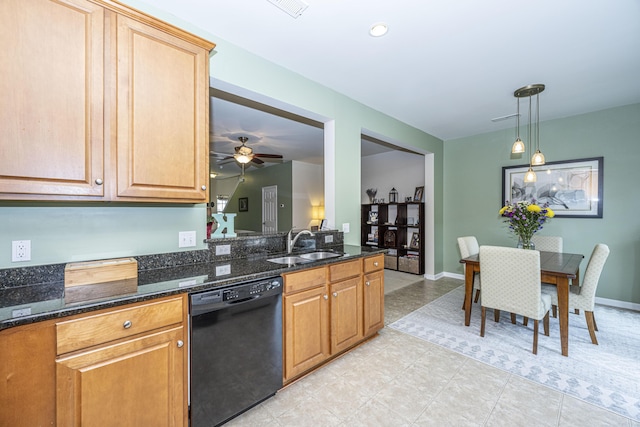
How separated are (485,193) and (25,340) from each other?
5415 mm

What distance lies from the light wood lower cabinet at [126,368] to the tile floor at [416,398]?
1.73 ft

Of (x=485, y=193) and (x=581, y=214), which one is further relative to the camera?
(x=485, y=193)

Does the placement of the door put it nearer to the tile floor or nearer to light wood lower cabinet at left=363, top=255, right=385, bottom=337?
light wood lower cabinet at left=363, top=255, right=385, bottom=337

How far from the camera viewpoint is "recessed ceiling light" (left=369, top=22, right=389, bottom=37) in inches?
78.3

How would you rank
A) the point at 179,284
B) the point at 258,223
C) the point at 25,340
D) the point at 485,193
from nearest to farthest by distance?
the point at 25,340 < the point at 179,284 < the point at 485,193 < the point at 258,223

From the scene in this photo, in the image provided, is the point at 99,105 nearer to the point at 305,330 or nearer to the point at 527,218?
the point at 305,330

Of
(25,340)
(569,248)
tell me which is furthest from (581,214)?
(25,340)

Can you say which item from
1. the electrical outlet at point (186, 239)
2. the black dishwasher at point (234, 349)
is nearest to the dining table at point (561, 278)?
the black dishwasher at point (234, 349)

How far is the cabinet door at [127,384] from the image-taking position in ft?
3.64

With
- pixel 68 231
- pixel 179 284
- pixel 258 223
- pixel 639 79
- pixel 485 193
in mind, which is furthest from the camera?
pixel 258 223

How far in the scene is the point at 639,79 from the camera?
2805mm

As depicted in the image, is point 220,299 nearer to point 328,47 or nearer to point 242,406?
point 242,406

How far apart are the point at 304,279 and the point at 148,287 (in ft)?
3.11

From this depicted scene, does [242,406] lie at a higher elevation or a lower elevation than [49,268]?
lower
